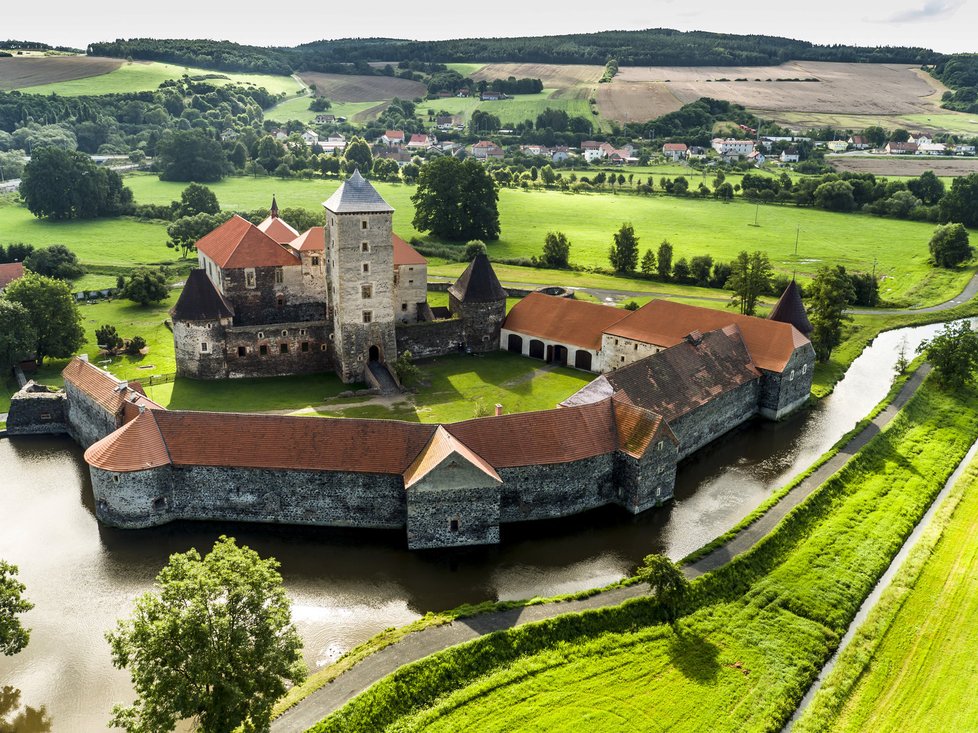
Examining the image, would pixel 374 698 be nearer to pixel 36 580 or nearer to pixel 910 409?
pixel 36 580

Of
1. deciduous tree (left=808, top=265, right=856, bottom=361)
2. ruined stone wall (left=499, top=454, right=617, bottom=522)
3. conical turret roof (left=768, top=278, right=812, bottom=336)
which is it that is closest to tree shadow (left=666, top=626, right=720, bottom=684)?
ruined stone wall (left=499, top=454, right=617, bottom=522)

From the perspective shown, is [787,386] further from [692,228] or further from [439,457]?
[692,228]

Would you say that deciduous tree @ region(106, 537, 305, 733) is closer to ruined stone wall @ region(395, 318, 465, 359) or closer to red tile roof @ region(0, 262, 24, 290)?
ruined stone wall @ region(395, 318, 465, 359)

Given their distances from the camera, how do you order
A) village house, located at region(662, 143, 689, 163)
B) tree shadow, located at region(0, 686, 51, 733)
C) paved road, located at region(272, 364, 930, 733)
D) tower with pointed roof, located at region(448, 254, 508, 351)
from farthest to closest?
village house, located at region(662, 143, 689, 163)
tower with pointed roof, located at region(448, 254, 508, 351)
tree shadow, located at region(0, 686, 51, 733)
paved road, located at region(272, 364, 930, 733)

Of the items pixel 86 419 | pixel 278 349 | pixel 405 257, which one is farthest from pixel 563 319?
pixel 86 419

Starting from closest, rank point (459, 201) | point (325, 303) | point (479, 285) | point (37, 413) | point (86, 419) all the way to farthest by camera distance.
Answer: point (86, 419) < point (37, 413) < point (479, 285) < point (325, 303) < point (459, 201)

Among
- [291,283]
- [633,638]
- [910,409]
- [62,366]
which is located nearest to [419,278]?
[291,283]
